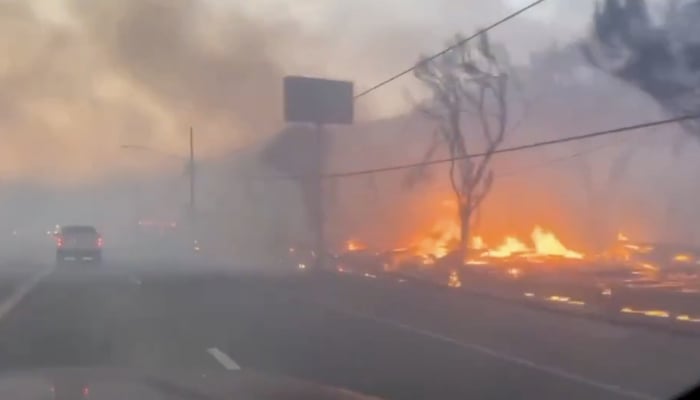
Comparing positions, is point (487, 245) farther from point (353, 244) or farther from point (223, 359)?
point (223, 359)

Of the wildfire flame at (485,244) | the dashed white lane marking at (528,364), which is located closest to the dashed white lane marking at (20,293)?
the dashed white lane marking at (528,364)

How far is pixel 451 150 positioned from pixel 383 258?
33.6 ft

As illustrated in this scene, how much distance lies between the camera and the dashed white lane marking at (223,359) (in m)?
12.2

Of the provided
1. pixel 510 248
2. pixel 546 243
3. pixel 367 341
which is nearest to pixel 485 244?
pixel 510 248

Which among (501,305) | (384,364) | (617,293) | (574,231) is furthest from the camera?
(574,231)

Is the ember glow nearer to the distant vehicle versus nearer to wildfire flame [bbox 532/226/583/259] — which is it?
wildfire flame [bbox 532/226/583/259]

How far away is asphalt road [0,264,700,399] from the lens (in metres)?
11.1

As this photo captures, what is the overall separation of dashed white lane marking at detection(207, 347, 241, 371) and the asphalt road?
2 cm

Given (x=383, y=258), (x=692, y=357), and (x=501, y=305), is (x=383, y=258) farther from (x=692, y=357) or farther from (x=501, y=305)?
(x=692, y=357)

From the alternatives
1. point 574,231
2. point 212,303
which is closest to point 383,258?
point 574,231

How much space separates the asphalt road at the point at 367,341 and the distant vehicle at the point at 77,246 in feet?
57.3

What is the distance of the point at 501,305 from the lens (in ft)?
68.6

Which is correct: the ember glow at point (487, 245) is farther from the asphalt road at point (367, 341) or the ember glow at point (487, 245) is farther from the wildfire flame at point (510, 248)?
the asphalt road at point (367, 341)

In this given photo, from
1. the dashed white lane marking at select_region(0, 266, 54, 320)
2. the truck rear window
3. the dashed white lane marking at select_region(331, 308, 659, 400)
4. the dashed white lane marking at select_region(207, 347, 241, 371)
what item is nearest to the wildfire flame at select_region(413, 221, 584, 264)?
the truck rear window
